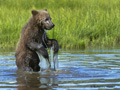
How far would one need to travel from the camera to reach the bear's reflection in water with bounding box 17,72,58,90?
19.9 ft

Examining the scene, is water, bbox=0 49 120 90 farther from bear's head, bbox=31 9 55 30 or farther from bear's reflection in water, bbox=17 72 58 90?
bear's head, bbox=31 9 55 30

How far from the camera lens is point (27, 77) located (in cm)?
721

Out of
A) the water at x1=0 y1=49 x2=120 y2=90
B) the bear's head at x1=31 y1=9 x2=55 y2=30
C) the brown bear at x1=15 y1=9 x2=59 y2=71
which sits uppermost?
the bear's head at x1=31 y1=9 x2=55 y2=30

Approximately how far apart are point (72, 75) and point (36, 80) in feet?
3.08

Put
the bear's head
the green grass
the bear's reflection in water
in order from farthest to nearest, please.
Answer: the green grass, the bear's head, the bear's reflection in water

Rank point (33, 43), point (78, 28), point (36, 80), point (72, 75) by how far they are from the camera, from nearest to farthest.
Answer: point (36, 80), point (72, 75), point (33, 43), point (78, 28)

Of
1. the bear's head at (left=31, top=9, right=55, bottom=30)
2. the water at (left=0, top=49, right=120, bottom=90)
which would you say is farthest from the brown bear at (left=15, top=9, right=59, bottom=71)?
the water at (left=0, top=49, right=120, bottom=90)

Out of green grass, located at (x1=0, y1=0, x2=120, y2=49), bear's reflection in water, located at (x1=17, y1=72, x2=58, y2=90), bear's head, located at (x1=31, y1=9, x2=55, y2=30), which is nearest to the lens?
bear's reflection in water, located at (x1=17, y1=72, x2=58, y2=90)

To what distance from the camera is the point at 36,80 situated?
22.4ft

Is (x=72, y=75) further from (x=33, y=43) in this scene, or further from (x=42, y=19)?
(x=42, y=19)

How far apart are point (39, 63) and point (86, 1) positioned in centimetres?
1276

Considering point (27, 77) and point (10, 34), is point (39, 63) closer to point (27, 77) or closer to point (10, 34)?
point (27, 77)

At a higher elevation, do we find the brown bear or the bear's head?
the bear's head

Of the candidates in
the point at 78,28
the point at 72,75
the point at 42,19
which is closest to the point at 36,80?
the point at 72,75
